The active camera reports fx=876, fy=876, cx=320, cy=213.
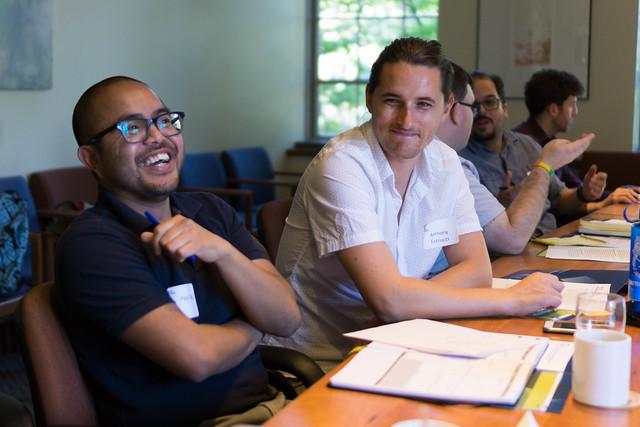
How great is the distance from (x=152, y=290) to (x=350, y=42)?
6387 mm

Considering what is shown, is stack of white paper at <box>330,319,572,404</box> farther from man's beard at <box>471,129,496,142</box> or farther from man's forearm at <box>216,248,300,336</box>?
man's beard at <box>471,129,496,142</box>

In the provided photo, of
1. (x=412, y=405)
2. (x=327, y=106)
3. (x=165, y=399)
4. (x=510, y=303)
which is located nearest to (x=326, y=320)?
(x=510, y=303)

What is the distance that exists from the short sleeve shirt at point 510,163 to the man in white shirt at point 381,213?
1376mm

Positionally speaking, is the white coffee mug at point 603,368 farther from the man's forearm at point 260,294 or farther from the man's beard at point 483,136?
the man's beard at point 483,136

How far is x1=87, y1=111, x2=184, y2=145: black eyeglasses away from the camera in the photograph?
1.77 metres

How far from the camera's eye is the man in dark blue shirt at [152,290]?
5.26 ft

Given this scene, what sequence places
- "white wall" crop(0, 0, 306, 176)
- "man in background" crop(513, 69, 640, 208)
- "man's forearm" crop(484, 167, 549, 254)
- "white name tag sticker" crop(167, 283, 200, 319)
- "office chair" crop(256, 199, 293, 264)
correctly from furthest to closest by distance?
"man in background" crop(513, 69, 640, 208), "white wall" crop(0, 0, 306, 176), "man's forearm" crop(484, 167, 549, 254), "office chair" crop(256, 199, 293, 264), "white name tag sticker" crop(167, 283, 200, 319)

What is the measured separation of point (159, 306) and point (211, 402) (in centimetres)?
26

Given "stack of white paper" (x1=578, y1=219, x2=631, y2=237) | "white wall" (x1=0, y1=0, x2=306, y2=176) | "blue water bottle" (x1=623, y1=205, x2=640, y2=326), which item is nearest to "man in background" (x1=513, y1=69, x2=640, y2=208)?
"stack of white paper" (x1=578, y1=219, x2=631, y2=237)

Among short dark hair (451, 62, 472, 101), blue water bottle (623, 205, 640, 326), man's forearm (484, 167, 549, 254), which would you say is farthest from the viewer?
short dark hair (451, 62, 472, 101)

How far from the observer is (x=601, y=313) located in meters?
1.44

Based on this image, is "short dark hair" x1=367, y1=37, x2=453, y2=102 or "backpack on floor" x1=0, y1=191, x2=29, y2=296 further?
"backpack on floor" x1=0, y1=191, x2=29, y2=296

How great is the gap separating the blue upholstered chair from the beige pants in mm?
4315

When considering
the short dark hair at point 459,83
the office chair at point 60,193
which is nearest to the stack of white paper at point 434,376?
the short dark hair at point 459,83
